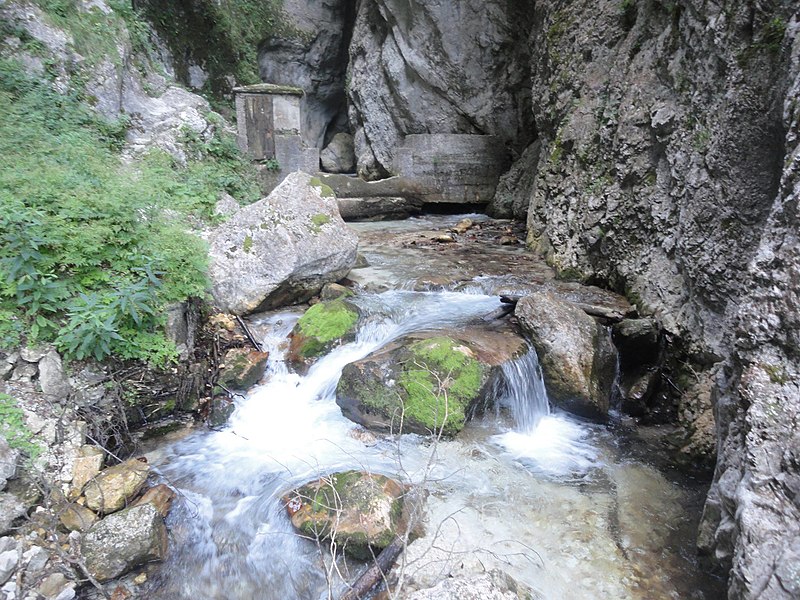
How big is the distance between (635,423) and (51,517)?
4867 millimetres

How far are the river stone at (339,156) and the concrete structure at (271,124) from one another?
28.1 ft

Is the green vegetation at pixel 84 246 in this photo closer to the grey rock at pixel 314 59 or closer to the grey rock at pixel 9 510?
the grey rock at pixel 9 510

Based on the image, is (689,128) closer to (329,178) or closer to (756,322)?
(756,322)

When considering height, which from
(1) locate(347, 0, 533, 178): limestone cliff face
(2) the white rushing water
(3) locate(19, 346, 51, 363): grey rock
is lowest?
(2) the white rushing water

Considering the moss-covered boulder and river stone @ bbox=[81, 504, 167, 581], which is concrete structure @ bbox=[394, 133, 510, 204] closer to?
the moss-covered boulder

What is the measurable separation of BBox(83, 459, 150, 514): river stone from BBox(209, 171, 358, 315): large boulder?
2.25 metres

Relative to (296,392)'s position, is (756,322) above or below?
above

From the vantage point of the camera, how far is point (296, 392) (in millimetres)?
4906

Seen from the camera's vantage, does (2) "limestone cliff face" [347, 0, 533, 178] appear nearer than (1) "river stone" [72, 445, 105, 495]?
No

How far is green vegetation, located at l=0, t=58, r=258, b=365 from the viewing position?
3631mm

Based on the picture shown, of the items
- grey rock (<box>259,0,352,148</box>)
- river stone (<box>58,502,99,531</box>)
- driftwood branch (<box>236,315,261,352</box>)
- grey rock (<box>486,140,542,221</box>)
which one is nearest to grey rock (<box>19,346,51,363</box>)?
river stone (<box>58,502,99,531</box>)

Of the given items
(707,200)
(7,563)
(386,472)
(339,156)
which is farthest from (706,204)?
→ (339,156)

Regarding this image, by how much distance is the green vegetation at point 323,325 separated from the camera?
519cm

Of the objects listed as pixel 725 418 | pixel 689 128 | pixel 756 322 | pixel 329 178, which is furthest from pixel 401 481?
pixel 329 178
